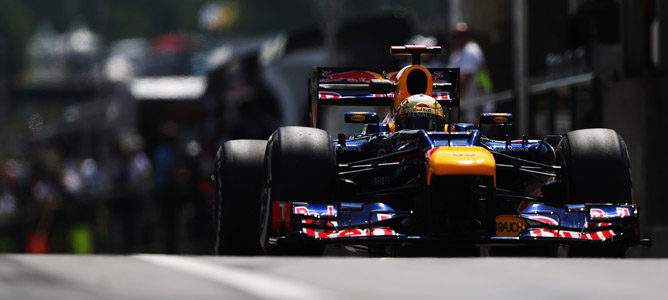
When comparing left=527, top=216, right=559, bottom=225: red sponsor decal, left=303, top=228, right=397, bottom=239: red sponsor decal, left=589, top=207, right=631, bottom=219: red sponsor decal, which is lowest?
left=303, top=228, right=397, bottom=239: red sponsor decal

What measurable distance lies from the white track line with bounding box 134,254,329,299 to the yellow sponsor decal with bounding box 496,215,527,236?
12.2ft

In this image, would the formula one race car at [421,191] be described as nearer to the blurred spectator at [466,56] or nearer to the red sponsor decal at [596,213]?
the red sponsor decal at [596,213]

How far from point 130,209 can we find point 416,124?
16.4 m

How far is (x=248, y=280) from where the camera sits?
512 centimetres

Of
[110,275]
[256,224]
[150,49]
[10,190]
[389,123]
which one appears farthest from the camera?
[150,49]

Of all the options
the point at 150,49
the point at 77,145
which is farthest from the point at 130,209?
the point at 150,49

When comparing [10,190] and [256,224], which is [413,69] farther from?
[10,190]

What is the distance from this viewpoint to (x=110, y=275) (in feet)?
17.5

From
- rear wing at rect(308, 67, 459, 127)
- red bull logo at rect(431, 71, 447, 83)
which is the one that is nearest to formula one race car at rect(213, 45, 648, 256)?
rear wing at rect(308, 67, 459, 127)

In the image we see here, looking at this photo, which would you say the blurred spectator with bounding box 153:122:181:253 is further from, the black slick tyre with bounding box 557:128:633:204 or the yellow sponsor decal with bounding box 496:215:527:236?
the yellow sponsor decal with bounding box 496:215:527:236

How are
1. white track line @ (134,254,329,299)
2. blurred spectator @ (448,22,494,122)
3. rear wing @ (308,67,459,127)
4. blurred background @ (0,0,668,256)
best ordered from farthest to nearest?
blurred spectator @ (448,22,494,122) < blurred background @ (0,0,668,256) < rear wing @ (308,67,459,127) < white track line @ (134,254,329,299)

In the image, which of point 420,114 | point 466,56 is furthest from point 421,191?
point 466,56

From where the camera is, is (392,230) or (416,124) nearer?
(392,230)

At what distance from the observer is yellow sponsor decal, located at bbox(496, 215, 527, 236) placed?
9391mm
